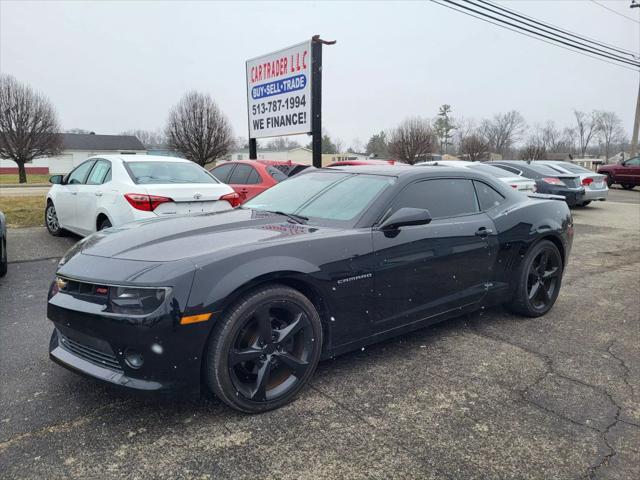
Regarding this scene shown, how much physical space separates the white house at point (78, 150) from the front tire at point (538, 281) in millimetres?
59153

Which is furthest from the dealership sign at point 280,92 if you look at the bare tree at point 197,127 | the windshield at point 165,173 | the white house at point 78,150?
the white house at point 78,150

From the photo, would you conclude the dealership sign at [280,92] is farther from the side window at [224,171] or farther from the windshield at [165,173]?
the windshield at [165,173]

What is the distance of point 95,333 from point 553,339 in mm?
3477

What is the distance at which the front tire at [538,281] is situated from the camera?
4238 mm

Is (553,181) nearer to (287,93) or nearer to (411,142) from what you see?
(287,93)

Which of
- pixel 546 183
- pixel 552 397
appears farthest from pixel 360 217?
pixel 546 183

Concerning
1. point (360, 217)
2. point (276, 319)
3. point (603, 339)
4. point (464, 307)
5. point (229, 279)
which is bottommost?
point (603, 339)

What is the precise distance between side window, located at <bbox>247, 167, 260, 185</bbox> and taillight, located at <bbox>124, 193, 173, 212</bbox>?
2642mm

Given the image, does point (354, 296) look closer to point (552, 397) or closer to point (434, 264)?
point (434, 264)

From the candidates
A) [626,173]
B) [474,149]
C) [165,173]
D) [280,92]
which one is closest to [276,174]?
[165,173]

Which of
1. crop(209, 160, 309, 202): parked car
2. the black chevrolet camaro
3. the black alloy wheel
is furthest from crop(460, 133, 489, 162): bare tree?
the black chevrolet camaro

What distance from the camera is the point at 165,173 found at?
6.16 m

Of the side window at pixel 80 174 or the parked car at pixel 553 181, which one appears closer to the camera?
the side window at pixel 80 174

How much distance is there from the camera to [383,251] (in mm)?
3117
